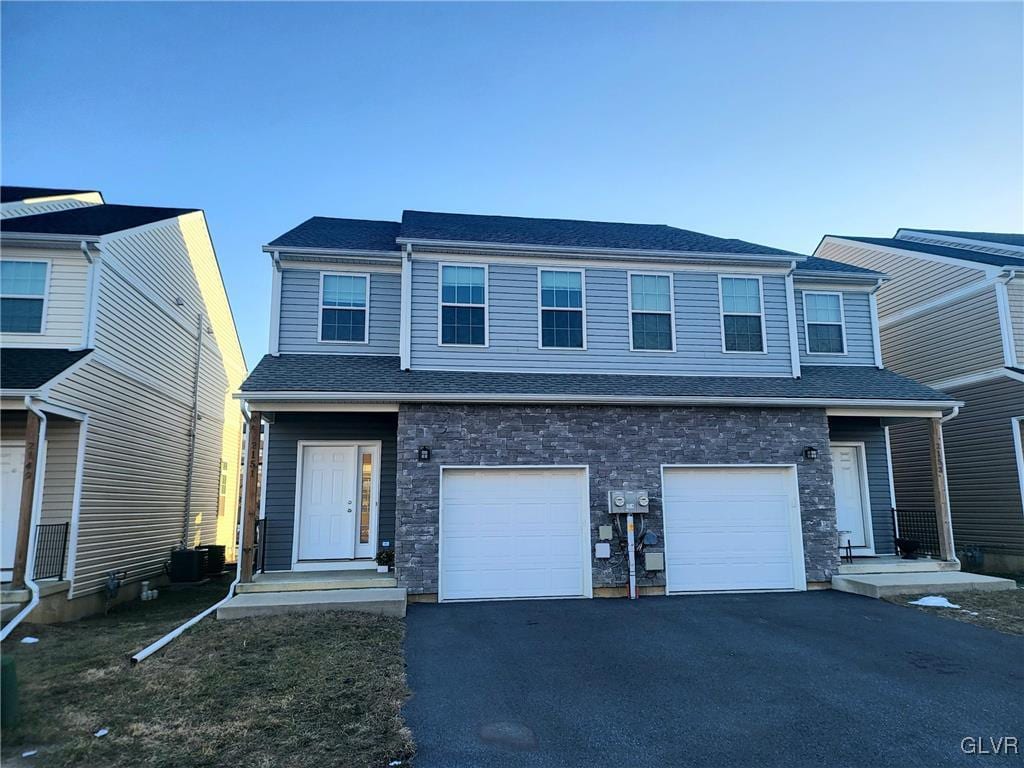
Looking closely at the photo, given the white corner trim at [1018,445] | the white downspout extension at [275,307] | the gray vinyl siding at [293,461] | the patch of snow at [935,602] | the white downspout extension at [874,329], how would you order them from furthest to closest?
the white downspout extension at [874,329]
the white corner trim at [1018,445]
the white downspout extension at [275,307]
the gray vinyl siding at [293,461]
the patch of snow at [935,602]

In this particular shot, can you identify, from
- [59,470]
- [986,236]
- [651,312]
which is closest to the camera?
[59,470]

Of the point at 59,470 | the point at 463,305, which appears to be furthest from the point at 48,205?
the point at 463,305

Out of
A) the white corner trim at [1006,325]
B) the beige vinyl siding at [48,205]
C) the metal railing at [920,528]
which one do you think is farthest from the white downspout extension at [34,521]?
the white corner trim at [1006,325]

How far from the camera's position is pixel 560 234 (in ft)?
37.4

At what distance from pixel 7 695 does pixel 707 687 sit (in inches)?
209

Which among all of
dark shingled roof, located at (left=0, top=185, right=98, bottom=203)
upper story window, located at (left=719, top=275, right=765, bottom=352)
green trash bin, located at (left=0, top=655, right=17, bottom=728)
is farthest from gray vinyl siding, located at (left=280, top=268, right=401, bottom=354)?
green trash bin, located at (left=0, top=655, right=17, bottom=728)

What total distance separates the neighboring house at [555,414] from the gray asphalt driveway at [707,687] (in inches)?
53.3

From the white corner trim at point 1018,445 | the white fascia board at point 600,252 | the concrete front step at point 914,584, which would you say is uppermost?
the white fascia board at point 600,252

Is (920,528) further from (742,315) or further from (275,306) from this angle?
(275,306)

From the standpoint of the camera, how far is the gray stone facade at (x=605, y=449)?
8.67 metres

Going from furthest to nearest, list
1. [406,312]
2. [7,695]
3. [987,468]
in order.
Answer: [987,468] < [406,312] < [7,695]

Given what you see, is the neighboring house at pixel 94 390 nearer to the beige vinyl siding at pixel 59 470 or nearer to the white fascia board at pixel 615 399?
the beige vinyl siding at pixel 59 470

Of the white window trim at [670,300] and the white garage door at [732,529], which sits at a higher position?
the white window trim at [670,300]

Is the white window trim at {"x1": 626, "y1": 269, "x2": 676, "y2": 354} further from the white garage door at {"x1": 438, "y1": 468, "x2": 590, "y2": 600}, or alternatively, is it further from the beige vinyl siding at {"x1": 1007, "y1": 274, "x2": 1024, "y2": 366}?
the beige vinyl siding at {"x1": 1007, "y1": 274, "x2": 1024, "y2": 366}
